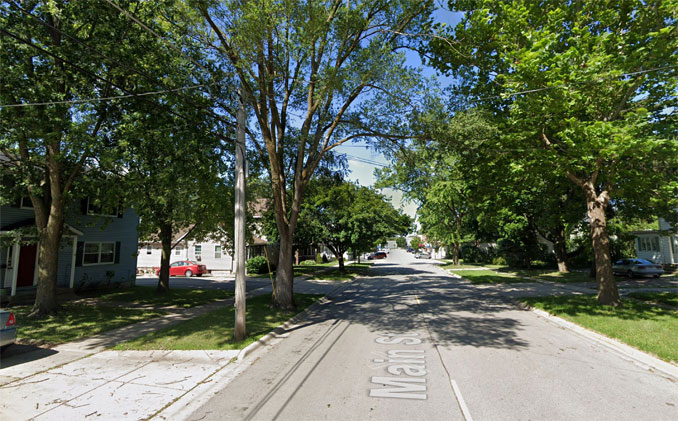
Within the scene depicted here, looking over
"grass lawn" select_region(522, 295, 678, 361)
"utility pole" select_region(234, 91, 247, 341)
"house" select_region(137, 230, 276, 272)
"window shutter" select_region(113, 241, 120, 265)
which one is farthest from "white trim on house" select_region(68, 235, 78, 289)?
"grass lawn" select_region(522, 295, 678, 361)

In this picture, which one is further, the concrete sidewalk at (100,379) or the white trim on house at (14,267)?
the white trim on house at (14,267)

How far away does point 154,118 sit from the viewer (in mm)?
10414

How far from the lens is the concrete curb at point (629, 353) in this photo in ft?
20.1

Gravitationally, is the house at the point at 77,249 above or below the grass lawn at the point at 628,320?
above

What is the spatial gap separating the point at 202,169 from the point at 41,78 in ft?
15.6

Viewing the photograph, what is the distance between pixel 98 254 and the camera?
18609mm

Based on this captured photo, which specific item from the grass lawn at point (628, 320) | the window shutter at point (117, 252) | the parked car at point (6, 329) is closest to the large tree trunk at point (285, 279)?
the parked car at point (6, 329)

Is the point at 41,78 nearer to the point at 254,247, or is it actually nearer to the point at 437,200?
the point at 254,247

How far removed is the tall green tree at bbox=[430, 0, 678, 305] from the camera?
874 centimetres

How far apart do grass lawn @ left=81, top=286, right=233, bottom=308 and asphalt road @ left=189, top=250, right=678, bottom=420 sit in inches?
281

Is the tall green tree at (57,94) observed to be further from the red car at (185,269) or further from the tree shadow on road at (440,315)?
the red car at (185,269)

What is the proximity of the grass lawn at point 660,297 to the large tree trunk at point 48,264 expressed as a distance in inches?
847

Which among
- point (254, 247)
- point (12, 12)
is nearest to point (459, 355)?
point (12, 12)

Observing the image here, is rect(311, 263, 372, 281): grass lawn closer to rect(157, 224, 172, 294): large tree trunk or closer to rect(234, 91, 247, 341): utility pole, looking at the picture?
rect(157, 224, 172, 294): large tree trunk
